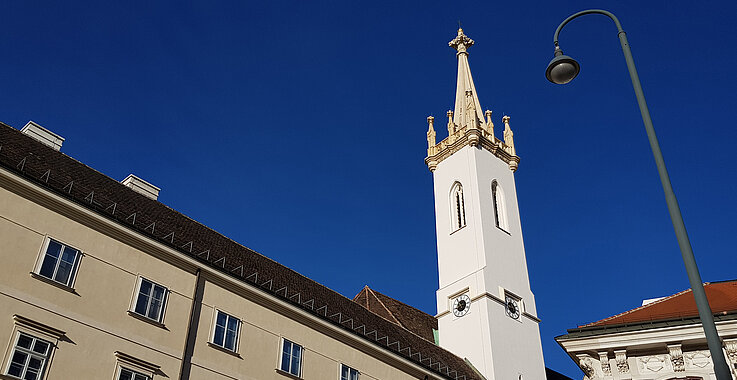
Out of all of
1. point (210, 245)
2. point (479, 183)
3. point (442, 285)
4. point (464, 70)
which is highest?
point (464, 70)

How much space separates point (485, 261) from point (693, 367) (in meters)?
21.9

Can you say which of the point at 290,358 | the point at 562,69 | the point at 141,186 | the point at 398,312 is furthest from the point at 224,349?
the point at 398,312

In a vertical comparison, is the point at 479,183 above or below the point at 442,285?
above

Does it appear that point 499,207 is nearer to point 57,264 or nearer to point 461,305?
point 461,305

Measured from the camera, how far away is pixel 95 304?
2078 cm

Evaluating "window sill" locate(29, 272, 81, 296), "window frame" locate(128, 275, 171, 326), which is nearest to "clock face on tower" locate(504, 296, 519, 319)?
"window frame" locate(128, 275, 171, 326)

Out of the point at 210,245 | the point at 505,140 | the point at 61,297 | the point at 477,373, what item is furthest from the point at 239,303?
the point at 505,140

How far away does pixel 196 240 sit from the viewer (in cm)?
2759

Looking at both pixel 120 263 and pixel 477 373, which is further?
pixel 477 373

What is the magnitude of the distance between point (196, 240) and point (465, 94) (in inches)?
1211

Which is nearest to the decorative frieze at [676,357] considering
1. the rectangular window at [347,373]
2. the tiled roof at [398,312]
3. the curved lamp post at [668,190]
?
the curved lamp post at [668,190]

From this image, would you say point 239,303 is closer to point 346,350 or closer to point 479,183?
point 346,350

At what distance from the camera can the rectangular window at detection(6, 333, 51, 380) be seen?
1816 cm

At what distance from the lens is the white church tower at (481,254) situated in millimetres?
39969
